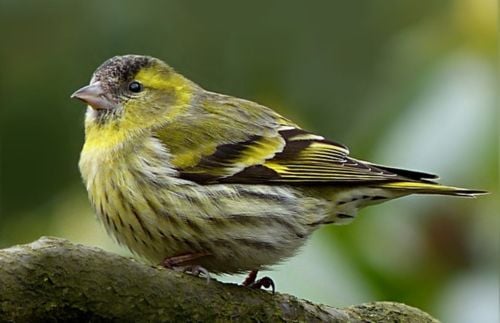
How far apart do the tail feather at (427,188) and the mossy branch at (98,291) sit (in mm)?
747

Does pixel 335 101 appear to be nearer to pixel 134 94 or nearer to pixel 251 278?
pixel 134 94

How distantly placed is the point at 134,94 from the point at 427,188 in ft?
3.39

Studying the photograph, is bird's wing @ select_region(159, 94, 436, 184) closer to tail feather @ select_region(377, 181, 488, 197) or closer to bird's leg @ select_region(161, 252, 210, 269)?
tail feather @ select_region(377, 181, 488, 197)

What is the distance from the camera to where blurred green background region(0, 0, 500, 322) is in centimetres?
398

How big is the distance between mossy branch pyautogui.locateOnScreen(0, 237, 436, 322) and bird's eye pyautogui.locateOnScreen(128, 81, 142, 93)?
120cm

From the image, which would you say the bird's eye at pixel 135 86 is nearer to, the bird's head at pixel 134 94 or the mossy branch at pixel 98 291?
the bird's head at pixel 134 94

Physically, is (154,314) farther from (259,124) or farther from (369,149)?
(369,149)

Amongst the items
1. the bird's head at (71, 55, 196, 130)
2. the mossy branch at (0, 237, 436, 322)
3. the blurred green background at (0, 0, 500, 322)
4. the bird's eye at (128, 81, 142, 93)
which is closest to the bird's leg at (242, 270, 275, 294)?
the blurred green background at (0, 0, 500, 322)

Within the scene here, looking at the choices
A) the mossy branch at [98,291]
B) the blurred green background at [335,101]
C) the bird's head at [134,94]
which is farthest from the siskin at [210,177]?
the mossy branch at [98,291]

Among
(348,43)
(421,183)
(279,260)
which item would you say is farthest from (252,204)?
(348,43)

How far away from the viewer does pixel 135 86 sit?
13.9 ft

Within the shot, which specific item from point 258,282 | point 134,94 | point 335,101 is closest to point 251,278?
point 258,282

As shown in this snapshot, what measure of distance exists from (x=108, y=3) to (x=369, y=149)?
2105mm

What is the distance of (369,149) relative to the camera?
4316mm
